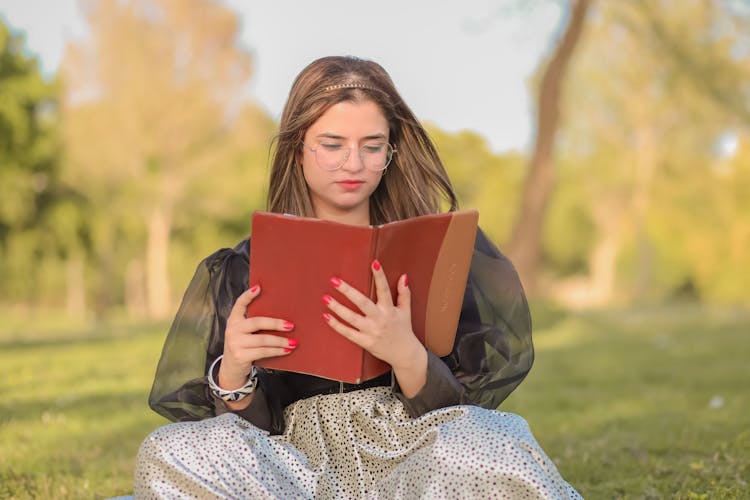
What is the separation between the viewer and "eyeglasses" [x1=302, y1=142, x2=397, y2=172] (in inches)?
101

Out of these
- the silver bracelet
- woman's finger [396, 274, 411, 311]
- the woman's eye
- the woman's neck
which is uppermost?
the woman's eye

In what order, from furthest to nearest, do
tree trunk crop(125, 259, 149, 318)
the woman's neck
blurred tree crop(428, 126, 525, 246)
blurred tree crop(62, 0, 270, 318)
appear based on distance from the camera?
blurred tree crop(428, 126, 525, 246) → tree trunk crop(125, 259, 149, 318) → blurred tree crop(62, 0, 270, 318) → the woman's neck

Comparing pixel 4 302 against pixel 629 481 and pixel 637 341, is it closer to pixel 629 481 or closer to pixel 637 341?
pixel 637 341

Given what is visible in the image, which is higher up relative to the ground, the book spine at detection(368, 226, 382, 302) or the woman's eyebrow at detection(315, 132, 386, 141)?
the woman's eyebrow at detection(315, 132, 386, 141)

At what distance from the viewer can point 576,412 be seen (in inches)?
211

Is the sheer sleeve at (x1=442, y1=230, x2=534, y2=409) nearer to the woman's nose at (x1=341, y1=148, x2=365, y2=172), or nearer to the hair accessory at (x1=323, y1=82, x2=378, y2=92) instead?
the woman's nose at (x1=341, y1=148, x2=365, y2=172)

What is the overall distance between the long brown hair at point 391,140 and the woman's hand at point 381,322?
1.95 ft

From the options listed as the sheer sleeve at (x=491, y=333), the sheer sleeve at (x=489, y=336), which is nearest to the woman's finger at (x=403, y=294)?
the sheer sleeve at (x=489, y=336)

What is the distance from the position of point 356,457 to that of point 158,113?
2029 centimetres

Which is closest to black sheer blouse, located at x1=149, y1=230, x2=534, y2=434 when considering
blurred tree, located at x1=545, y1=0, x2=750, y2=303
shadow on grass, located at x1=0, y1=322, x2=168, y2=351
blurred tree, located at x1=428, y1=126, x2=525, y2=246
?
shadow on grass, located at x1=0, y1=322, x2=168, y2=351

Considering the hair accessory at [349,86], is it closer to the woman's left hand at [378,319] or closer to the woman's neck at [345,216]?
the woman's neck at [345,216]

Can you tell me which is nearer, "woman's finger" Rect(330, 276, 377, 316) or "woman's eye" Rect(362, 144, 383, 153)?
"woman's finger" Rect(330, 276, 377, 316)

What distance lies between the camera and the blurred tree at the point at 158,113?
2089cm

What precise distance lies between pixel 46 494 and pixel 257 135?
20.1 m
